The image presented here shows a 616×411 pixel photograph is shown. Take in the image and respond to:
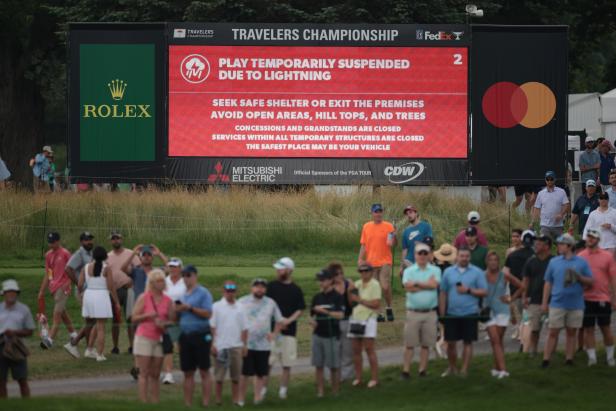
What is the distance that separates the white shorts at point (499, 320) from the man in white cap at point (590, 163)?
1151 cm

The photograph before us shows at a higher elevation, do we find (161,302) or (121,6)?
(121,6)

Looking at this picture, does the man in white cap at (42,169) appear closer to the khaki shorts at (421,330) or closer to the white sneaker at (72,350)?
the white sneaker at (72,350)

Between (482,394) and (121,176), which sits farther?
(121,176)

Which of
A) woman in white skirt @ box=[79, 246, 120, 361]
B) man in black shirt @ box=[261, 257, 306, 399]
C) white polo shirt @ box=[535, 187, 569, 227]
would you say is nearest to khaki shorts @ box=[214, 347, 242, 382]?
man in black shirt @ box=[261, 257, 306, 399]

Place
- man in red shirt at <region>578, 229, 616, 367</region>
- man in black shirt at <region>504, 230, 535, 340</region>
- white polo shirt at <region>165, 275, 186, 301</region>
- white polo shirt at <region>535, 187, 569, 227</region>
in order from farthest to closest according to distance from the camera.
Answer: white polo shirt at <region>535, 187, 569, 227</region> < man in black shirt at <region>504, 230, 535, 340</region> < man in red shirt at <region>578, 229, 616, 367</region> < white polo shirt at <region>165, 275, 186, 301</region>

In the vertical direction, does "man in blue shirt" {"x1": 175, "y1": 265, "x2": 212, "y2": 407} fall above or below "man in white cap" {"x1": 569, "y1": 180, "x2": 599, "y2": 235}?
below

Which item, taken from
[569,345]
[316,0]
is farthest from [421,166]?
[569,345]

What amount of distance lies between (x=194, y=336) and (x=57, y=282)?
5080mm

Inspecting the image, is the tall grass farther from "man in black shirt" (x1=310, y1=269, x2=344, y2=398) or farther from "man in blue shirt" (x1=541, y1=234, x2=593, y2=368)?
"man in black shirt" (x1=310, y1=269, x2=344, y2=398)

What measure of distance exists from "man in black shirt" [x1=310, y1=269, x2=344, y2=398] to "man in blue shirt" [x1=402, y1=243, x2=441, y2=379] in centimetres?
91

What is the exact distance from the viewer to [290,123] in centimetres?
3434

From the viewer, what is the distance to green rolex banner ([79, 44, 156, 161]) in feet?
112

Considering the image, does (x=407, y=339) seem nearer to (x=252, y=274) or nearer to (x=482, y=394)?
(x=482, y=394)

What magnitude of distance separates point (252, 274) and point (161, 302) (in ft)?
26.8
